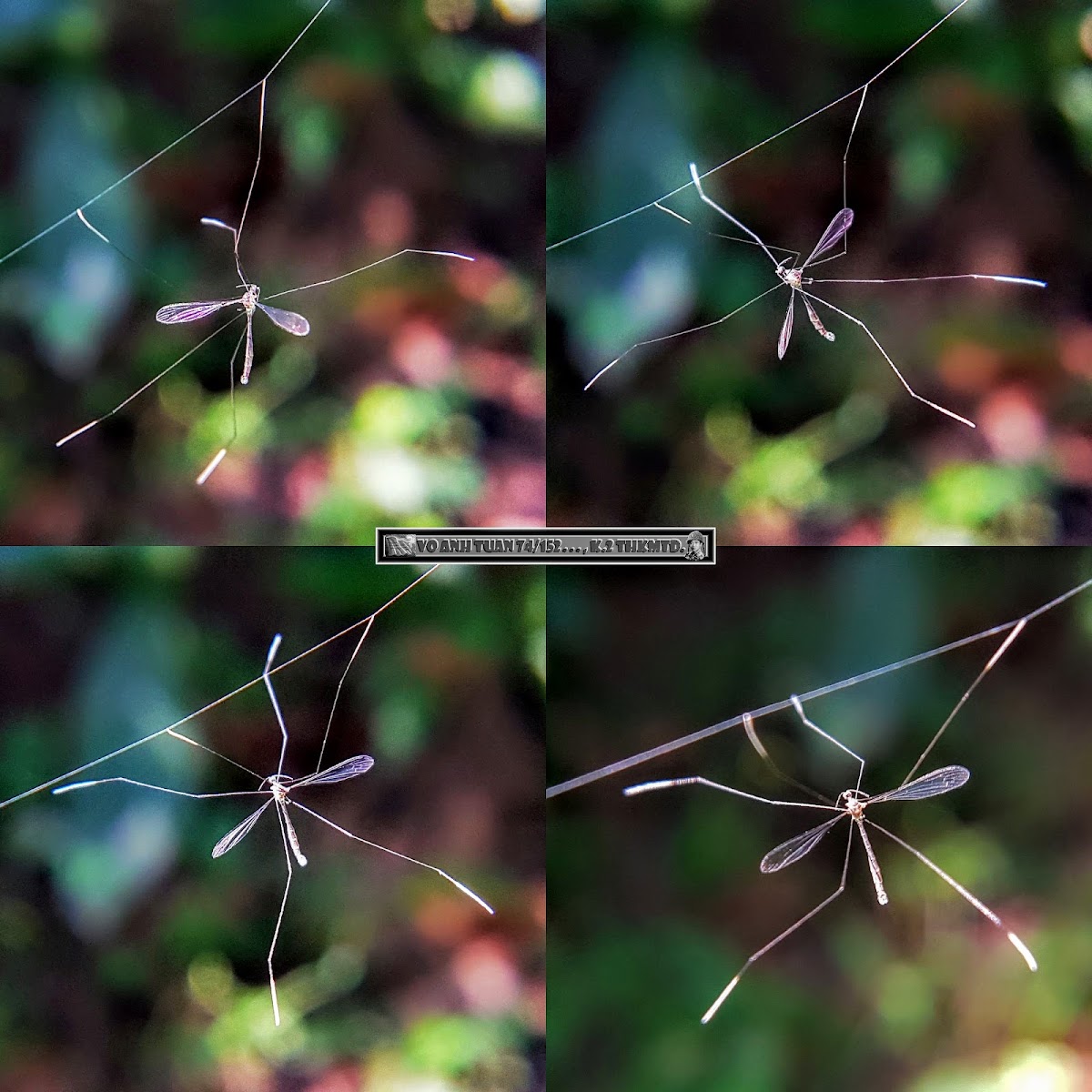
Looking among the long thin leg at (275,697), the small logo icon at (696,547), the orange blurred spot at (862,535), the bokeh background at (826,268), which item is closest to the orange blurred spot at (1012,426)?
the bokeh background at (826,268)

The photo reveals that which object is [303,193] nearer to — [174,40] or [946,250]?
[174,40]

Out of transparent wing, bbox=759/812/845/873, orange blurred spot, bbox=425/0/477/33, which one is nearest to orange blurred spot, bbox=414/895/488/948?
transparent wing, bbox=759/812/845/873

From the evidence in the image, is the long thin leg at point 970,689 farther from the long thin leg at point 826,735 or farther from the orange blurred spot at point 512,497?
the orange blurred spot at point 512,497

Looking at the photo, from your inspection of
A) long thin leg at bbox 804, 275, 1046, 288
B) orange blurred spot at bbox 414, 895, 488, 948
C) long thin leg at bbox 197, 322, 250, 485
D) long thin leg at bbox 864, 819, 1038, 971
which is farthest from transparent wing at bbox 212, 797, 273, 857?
long thin leg at bbox 804, 275, 1046, 288

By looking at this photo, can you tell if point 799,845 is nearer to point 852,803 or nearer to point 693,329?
point 852,803

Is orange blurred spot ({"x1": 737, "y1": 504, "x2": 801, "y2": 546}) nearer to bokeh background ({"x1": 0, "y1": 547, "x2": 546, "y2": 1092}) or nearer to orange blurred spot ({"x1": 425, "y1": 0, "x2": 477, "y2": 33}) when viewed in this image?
bokeh background ({"x1": 0, "y1": 547, "x2": 546, "y2": 1092})

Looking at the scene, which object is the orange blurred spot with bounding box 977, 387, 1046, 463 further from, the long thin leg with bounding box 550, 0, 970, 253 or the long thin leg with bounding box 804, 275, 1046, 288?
the long thin leg with bounding box 550, 0, 970, 253

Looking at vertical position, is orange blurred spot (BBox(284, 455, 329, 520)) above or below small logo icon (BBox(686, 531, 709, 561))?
above

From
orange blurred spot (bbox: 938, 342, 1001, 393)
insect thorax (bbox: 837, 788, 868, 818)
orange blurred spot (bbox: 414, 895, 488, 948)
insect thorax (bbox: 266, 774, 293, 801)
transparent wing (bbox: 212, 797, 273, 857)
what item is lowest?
orange blurred spot (bbox: 414, 895, 488, 948)
